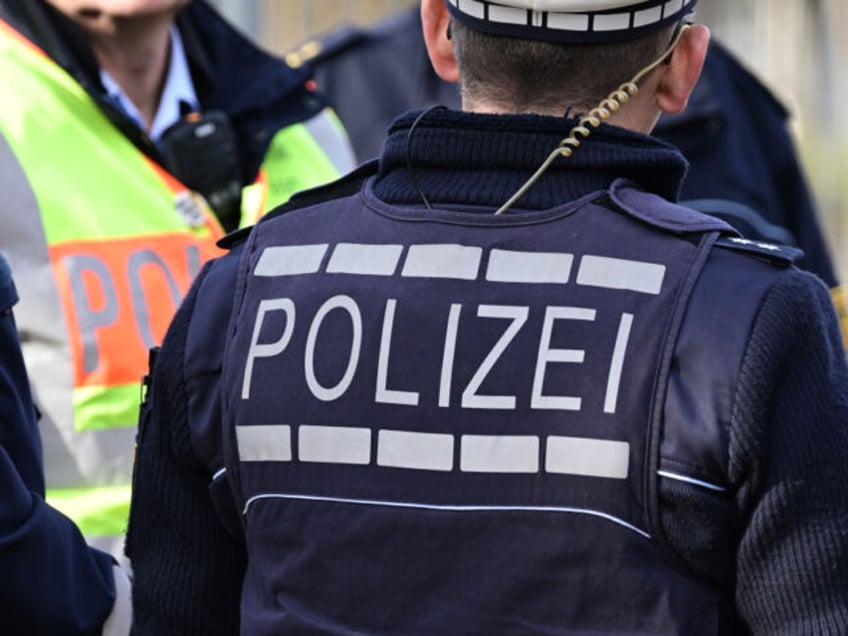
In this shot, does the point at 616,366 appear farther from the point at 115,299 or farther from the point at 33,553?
the point at 115,299

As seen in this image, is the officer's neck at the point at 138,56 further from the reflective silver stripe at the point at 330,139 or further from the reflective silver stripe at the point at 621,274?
the reflective silver stripe at the point at 621,274

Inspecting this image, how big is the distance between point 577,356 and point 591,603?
238 millimetres

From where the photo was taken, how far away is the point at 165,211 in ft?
9.47

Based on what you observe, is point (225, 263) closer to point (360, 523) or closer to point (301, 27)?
point (360, 523)

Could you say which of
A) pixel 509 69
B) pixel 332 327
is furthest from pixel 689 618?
pixel 509 69

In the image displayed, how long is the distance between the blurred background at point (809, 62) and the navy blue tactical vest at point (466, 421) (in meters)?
4.23

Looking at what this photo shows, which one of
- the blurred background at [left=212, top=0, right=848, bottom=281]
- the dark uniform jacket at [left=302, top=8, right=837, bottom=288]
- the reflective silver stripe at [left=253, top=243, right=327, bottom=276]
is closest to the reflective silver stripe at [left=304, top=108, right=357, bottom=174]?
the dark uniform jacket at [left=302, top=8, right=837, bottom=288]

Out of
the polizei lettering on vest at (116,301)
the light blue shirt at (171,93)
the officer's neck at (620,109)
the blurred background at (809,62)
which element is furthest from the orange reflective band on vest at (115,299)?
the blurred background at (809,62)

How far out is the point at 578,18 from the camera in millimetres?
1681

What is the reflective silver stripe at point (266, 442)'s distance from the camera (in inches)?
67.5

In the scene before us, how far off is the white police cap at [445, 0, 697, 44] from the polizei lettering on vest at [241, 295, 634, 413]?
0.29m

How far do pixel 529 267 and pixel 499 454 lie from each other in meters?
0.19

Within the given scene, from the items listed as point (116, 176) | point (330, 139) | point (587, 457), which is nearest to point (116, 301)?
point (116, 176)

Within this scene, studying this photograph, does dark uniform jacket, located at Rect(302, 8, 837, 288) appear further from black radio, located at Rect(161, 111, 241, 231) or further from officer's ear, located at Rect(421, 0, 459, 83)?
officer's ear, located at Rect(421, 0, 459, 83)
